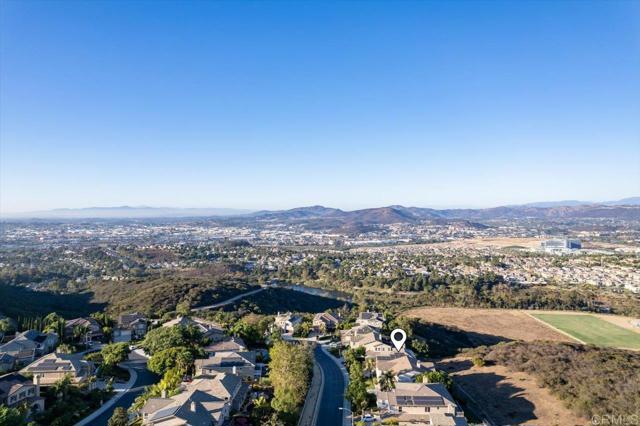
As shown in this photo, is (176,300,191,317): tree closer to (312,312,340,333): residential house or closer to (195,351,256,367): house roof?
(312,312,340,333): residential house

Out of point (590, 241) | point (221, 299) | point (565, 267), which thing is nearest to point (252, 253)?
point (221, 299)

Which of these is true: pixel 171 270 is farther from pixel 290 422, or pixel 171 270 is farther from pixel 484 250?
pixel 484 250

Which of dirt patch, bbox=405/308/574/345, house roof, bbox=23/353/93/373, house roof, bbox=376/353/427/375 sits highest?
house roof, bbox=23/353/93/373

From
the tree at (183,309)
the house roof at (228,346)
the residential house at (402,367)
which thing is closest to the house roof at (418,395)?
the residential house at (402,367)

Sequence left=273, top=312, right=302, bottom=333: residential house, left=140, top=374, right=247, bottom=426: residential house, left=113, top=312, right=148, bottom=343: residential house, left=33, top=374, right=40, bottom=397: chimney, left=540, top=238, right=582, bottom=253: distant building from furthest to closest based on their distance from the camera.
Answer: left=540, top=238, right=582, bottom=253: distant building < left=273, top=312, right=302, bottom=333: residential house < left=113, top=312, right=148, bottom=343: residential house < left=33, top=374, right=40, bottom=397: chimney < left=140, top=374, right=247, bottom=426: residential house

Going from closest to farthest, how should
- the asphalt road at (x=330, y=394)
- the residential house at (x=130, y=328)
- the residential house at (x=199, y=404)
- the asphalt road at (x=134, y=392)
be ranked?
1. the residential house at (x=199, y=404)
2. the asphalt road at (x=134, y=392)
3. the asphalt road at (x=330, y=394)
4. the residential house at (x=130, y=328)

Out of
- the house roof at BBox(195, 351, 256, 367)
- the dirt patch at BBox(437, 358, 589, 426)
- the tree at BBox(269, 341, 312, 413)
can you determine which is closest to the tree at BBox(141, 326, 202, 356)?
the house roof at BBox(195, 351, 256, 367)

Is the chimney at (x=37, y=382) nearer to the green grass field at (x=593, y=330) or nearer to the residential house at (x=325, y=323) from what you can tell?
the residential house at (x=325, y=323)
